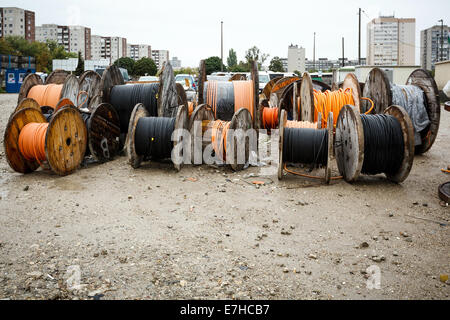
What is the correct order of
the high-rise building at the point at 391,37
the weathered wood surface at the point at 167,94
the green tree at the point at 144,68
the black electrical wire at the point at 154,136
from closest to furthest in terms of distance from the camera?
the black electrical wire at the point at 154,136
the weathered wood surface at the point at 167,94
the green tree at the point at 144,68
the high-rise building at the point at 391,37

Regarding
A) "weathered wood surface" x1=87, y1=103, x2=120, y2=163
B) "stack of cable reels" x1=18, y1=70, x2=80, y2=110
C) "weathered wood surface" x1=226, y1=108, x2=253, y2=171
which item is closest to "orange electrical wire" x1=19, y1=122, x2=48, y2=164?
"weathered wood surface" x1=87, y1=103, x2=120, y2=163

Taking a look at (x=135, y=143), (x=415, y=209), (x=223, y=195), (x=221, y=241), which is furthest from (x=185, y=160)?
(x=415, y=209)

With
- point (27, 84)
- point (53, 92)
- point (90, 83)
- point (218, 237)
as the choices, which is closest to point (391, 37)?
point (90, 83)

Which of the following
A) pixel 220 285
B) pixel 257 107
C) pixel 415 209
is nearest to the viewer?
pixel 220 285

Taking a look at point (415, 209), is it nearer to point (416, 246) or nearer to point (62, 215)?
point (416, 246)

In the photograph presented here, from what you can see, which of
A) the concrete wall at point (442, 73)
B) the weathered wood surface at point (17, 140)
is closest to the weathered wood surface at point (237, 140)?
the weathered wood surface at point (17, 140)

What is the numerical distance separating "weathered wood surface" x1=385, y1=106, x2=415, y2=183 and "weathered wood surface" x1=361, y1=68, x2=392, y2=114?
2448 mm

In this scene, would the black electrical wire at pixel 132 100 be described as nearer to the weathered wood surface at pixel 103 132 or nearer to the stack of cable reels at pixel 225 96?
the weathered wood surface at pixel 103 132

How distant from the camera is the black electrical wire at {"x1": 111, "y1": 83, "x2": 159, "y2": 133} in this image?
27.8 ft

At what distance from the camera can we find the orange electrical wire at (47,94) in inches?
396

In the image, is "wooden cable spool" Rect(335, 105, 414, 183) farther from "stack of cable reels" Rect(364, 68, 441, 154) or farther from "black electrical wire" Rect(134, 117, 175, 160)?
"black electrical wire" Rect(134, 117, 175, 160)

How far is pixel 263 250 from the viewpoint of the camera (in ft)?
12.9

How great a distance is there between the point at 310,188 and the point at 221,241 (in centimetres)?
252

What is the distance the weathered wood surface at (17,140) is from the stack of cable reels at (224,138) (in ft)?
9.23
